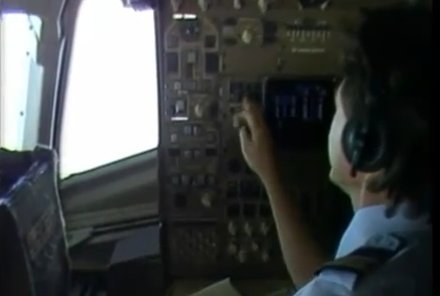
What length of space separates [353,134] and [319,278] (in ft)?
0.59

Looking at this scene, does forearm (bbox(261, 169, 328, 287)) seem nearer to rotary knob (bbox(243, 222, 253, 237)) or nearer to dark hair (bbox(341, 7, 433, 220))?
rotary knob (bbox(243, 222, 253, 237))

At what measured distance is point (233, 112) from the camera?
4.61 ft

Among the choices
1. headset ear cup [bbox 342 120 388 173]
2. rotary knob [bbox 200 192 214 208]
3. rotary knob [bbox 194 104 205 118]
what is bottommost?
rotary knob [bbox 200 192 214 208]

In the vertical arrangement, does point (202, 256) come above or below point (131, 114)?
below

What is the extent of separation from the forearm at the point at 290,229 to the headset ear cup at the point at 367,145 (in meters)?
0.21

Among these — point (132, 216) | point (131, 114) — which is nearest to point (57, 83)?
point (131, 114)

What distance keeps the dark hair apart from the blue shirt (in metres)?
0.02

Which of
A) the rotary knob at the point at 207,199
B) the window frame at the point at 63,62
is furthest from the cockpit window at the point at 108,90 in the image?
the rotary knob at the point at 207,199

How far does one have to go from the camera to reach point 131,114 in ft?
5.00

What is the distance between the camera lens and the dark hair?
111cm

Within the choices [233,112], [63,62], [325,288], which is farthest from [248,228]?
[63,62]

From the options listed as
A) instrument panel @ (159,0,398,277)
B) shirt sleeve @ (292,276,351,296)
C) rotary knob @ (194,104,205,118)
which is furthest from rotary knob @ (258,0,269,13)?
shirt sleeve @ (292,276,351,296)

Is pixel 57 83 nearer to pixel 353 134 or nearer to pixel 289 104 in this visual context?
pixel 289 104

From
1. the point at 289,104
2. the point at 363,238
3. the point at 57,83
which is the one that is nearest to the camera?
the point at 363,238
